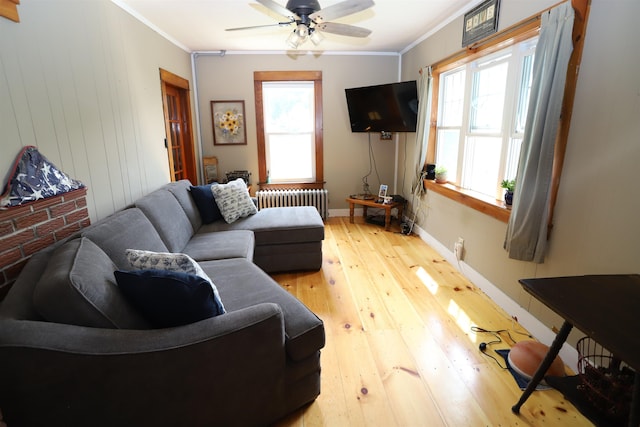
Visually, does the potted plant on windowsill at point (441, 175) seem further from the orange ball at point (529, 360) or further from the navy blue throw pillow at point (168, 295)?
the navy blue throw pillow at point (168, 295)

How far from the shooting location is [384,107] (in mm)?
4410

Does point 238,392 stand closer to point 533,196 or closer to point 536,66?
point 533,196

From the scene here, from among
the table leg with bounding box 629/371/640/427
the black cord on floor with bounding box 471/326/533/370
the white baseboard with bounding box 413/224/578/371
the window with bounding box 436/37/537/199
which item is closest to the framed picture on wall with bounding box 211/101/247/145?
the window with bounding box 436/37/537/199

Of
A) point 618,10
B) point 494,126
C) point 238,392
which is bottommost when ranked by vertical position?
point 238,392

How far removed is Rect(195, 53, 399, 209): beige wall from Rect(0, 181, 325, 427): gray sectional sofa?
10.6 ft

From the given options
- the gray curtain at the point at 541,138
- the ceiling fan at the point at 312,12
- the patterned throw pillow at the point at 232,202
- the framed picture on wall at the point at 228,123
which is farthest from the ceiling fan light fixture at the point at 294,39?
the framed picture on wall at the point at 228,123

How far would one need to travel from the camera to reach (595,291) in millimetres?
1401

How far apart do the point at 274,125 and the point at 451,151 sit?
8.38ft

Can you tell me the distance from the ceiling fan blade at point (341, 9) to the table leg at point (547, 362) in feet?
6.91

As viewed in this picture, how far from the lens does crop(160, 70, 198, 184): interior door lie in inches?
153

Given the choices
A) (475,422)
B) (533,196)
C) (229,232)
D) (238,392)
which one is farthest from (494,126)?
(238,392)

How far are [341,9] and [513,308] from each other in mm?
2452

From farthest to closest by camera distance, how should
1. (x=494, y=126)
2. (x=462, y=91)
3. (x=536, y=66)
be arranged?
(x=462, y=91) < (x=494, y=126) < (x=536, y=66)

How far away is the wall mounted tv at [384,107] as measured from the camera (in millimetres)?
4191
